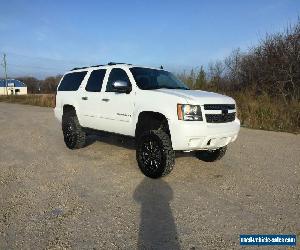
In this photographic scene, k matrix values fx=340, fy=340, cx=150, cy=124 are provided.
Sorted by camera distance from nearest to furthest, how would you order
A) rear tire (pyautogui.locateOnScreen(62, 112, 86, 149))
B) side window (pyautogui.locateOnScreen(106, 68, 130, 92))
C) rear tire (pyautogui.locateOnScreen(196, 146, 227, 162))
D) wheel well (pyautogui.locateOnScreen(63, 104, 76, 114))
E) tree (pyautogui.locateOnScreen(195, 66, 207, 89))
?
side window (pyautogui.locateOnScreen(106, 68, 130, 92)), rear tire (pyautogui.locateOnScreen(196, 146, 227, 162)), rear tire (pyautogui.locateOnScreen(62, 112, 86, 149)), wheel well (pyautogui.locateOnScreen(63, 104, 76, 114)), tree (pyautogui.locateOnScreen(195, 66, 207, 89))

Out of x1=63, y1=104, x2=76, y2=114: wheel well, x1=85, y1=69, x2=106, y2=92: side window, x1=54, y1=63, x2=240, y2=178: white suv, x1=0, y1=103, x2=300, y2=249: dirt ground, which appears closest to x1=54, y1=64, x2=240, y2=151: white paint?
x1=54, y1=63, x2=240, y2=178: white suv

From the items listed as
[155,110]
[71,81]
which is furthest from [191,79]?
[155,110]

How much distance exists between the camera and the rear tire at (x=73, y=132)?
8336 millimetres

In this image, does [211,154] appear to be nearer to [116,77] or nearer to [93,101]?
[116,77]

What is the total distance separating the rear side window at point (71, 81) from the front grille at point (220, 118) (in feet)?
12.4

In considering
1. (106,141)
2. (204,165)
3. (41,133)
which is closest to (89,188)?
(204,165)

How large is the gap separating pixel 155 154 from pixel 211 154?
173 centimetres

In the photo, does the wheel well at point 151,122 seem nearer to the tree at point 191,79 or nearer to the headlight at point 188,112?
the headlight at point 188,112

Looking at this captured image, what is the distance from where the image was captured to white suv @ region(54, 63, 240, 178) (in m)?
5.75

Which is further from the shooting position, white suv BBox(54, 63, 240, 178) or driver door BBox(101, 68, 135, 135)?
driver door BBox(101, 68, 135, 135)

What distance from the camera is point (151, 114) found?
249 inches

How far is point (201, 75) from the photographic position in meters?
19.7

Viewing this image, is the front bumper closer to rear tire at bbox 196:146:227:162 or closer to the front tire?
the front tire

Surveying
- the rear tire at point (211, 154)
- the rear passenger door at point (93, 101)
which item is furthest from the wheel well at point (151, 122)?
the rear tire at point (211, 154)
